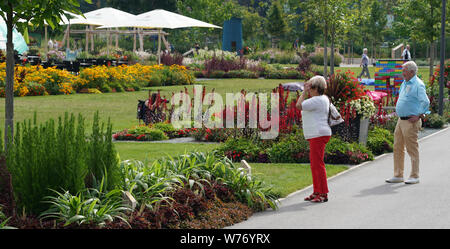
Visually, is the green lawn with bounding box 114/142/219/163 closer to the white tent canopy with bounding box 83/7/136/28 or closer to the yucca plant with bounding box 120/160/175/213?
the yucca plant with bounding box 120/160/175/213

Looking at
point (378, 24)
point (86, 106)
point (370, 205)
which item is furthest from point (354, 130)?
point (378, 24)

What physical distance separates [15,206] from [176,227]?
1.55 meters

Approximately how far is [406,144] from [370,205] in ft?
6.53

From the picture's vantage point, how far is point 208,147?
1280cm

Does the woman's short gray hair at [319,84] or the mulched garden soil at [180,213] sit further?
the woman's short gray hair at [319,84]

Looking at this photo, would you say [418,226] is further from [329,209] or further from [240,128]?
[240,128]

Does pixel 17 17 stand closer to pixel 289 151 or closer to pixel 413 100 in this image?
pixel 413 100

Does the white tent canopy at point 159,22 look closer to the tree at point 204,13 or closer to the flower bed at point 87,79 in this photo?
the flower bed at point 87,79

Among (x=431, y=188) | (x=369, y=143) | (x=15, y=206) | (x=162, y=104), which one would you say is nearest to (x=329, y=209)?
(x=431, y=188)

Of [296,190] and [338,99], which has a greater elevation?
[338,99]

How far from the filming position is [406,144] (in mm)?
9875

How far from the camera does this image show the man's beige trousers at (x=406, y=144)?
9781 mm

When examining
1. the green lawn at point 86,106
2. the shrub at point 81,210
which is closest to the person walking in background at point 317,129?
the shrub at point 81,210

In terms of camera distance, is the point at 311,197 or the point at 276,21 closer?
the point at 311,197
